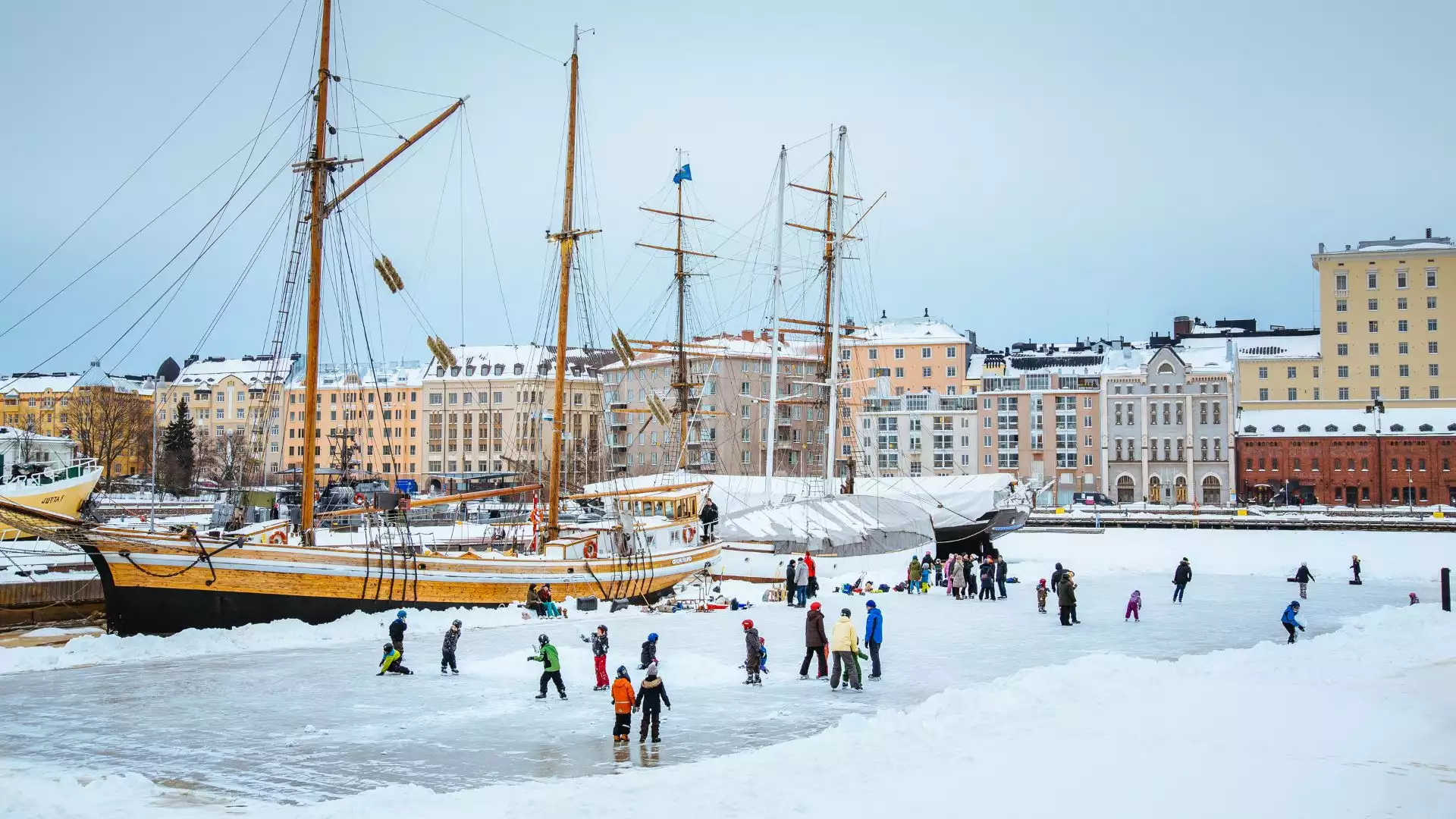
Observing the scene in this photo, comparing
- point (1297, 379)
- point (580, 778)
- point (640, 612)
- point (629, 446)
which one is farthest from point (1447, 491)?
point (580, 778)

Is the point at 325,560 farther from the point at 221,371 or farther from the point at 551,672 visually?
the point at 221,371

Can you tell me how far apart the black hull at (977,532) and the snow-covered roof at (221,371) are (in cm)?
10100

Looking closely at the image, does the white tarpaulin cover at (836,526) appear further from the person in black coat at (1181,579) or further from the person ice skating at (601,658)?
the person ice skating at (601,658)

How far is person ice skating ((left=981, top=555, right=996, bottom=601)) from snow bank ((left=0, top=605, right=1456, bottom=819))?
16.0 m

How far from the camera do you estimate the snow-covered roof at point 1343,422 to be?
100125 millimetres

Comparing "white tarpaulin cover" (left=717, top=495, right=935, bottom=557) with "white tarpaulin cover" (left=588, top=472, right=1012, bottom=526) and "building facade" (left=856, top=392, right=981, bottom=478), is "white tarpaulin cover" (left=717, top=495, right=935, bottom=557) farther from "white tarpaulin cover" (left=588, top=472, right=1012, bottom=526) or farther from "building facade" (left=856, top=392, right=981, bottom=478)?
"building facade" (left=856, top=392, right=981, bottom=478)

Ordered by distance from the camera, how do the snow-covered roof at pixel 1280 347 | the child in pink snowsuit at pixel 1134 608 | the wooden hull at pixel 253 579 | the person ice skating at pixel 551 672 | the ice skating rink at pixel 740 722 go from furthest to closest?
the snow-covered roof at pixel 1280 347 → the child in pink snowsuit at pixel 1134 608 → the wooden hull at pixel 253 579 → the person ice skating at pixel 551 672 → the ice skating rink at pixel 740 722

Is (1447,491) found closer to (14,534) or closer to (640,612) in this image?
(640,612)

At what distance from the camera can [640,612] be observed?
3312cm

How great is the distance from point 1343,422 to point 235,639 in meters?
99.1

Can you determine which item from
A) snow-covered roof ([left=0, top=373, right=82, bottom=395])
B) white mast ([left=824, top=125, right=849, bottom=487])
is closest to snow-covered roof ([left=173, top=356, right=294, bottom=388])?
snow-covered roof ([left=0, top=373, right=82, bottom=395])

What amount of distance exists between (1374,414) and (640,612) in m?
90.8

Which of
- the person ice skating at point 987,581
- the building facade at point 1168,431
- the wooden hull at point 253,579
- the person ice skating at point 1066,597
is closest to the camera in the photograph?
the wooden hull at point 253,579

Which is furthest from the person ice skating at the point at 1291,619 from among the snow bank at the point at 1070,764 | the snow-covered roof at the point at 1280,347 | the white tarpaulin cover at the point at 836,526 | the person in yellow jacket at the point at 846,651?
the snow-covered roof at the point at 1280,347
